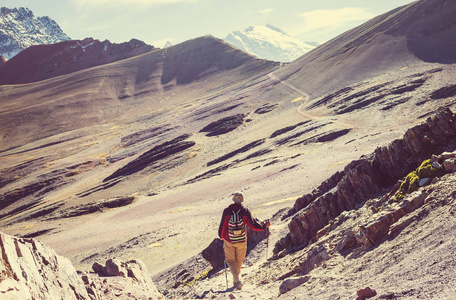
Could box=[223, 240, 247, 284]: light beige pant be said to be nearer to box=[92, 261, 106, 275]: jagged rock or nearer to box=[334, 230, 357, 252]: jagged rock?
box=[334, 230, 357, 252]: jagged rock

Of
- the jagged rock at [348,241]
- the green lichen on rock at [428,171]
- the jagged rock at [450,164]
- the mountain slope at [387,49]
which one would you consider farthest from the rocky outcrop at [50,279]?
the mountain slope at [387,49]

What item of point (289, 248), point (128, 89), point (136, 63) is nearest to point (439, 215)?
point (289, 248)

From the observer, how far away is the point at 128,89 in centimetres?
11925

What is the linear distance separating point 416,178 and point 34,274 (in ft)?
23.3

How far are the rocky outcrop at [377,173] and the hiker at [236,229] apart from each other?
7.00ft

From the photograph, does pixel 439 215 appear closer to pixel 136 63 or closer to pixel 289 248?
pixel 289 248

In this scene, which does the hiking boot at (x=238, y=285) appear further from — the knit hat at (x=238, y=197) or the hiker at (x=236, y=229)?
the knit hat at (x=238, y=197)

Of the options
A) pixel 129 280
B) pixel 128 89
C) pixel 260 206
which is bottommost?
pixel 260 206

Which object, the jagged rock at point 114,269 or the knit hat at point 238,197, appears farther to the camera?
the jagged rock at point 114,269

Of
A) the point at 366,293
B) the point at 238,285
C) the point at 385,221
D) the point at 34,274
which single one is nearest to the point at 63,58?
the point at 238,285

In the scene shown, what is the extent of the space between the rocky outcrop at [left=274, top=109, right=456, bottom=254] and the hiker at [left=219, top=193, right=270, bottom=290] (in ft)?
7.00

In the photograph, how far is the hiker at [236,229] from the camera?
302 inches

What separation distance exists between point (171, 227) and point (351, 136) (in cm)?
2023

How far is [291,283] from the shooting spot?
22.0ft
